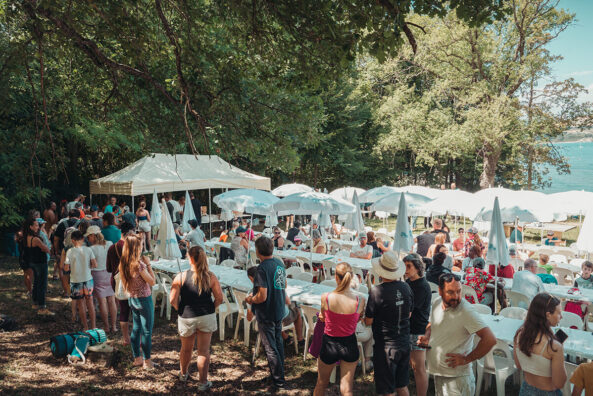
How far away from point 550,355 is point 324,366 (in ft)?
6.35

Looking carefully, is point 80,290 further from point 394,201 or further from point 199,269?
point 394,201

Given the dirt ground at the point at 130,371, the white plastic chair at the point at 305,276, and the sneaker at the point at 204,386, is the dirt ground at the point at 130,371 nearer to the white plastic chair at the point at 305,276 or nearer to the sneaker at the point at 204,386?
the sneaker at the point at 204,386

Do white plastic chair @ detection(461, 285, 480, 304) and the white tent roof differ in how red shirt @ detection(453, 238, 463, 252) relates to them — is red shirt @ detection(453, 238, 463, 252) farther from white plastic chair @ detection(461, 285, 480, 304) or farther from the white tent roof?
the white tent roof

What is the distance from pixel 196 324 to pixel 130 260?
3.95 ft

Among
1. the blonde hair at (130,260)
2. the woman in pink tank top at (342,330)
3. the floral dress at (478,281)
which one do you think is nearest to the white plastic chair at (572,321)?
the floral dress at (478,281)

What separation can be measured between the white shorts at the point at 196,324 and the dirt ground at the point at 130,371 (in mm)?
793

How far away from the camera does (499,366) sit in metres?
4.61

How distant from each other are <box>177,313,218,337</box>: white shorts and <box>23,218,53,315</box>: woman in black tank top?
380 centimetres

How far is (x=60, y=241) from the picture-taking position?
944 centimetres

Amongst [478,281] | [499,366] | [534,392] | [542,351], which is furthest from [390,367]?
[478,281]

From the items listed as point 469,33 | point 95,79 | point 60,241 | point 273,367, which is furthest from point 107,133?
point 469,33

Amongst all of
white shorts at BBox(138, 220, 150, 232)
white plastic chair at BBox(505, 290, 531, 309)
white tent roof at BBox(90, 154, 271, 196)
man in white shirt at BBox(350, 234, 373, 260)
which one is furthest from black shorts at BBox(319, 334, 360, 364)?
white shorts at BBox(138, 220, 150, 232)

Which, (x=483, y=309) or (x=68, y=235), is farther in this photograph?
(x=68, y=235)

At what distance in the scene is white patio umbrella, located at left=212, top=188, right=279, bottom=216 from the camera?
1035 cm
